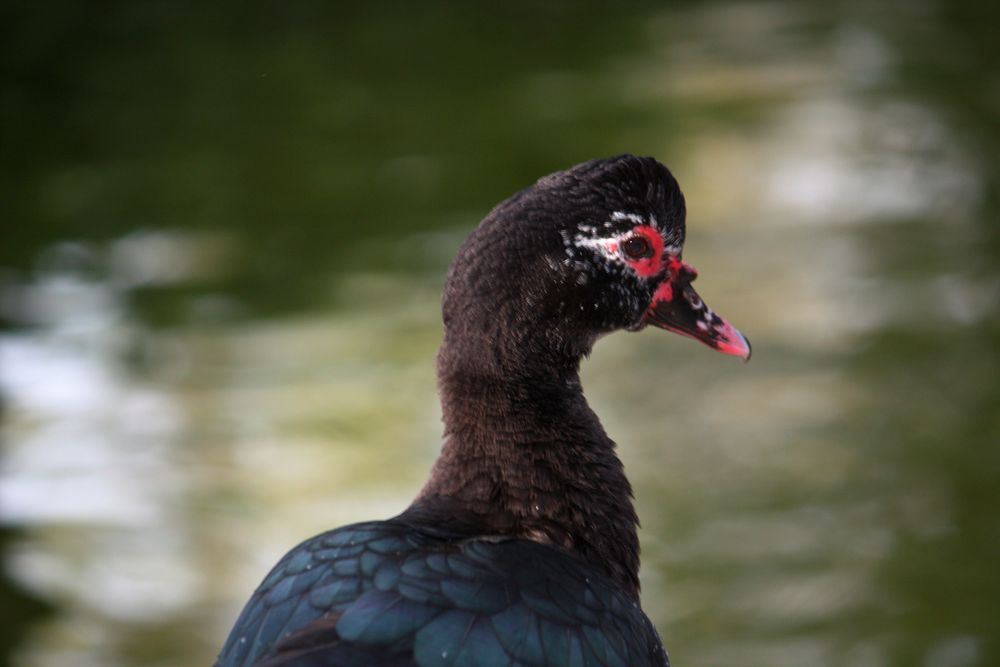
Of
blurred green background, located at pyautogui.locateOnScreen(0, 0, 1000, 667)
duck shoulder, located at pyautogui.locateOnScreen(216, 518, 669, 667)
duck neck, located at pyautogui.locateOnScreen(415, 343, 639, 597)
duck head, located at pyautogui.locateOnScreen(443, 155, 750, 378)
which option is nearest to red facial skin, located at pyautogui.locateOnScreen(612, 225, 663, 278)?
duck head, located at pyautogui.locateOnScreen(443, 155, 750, 378)

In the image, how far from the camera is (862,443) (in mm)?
6012

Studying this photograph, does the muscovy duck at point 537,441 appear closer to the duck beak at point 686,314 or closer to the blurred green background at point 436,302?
the duck beak at point 686,314

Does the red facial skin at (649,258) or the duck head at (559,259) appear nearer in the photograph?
the duck head at (559,259)

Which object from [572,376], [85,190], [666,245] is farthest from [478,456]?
[85,190]

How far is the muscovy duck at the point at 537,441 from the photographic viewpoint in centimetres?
278

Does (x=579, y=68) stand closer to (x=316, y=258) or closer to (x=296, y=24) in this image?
(x=296, y=24)

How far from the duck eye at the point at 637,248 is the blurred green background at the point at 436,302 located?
6.75 ft

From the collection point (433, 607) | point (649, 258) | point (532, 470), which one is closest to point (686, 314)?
point (649, 258)

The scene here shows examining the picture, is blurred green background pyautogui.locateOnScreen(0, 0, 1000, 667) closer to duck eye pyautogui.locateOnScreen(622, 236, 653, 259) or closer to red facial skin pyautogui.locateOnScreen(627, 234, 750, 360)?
red facial skin pyautogui.locateOnScreen(627, 234, 750, 360)

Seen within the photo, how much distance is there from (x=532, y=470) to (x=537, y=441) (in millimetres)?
63

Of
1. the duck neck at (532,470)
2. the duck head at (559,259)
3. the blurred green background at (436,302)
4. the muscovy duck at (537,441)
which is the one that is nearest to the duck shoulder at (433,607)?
the muscovy duck at (537,441)

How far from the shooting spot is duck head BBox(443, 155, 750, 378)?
10.2 ft

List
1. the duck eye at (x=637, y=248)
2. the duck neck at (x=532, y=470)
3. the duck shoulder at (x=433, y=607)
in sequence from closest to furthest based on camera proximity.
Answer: the duck shoulder at (x=433, y=607), the duck neck at (x=532, y=470), the duck eye at (x=637, y=248)

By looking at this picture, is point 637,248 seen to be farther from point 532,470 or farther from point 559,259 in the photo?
point 532,470
